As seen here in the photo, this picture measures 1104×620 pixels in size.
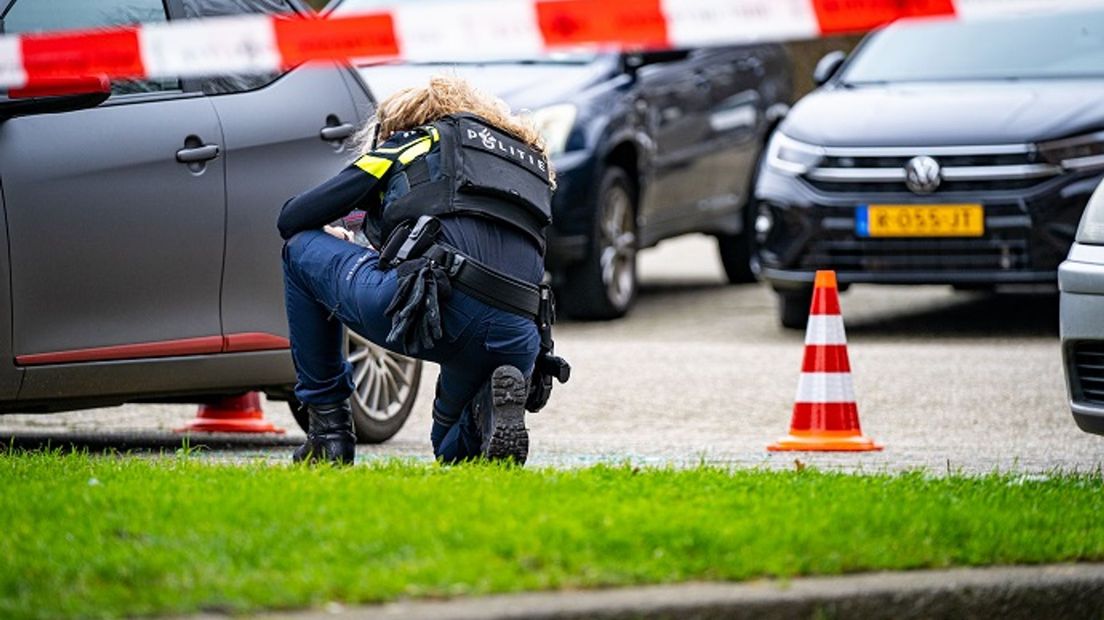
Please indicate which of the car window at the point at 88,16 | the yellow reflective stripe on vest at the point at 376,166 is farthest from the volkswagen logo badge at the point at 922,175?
the yellow reflective stripe on vest at the point at 376,166

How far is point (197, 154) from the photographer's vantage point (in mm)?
7406

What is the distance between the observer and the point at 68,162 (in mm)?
7023

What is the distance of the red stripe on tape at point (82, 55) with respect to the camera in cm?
703

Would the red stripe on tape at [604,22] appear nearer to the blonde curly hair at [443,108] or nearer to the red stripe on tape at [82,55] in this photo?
the blonde curly hair at [443,108]

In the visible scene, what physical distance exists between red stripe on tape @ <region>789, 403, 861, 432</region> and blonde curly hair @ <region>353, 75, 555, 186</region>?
1820 millimetres

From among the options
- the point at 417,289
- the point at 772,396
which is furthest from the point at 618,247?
the point at 417,289

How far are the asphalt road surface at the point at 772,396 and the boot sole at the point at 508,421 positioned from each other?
2.45 ft

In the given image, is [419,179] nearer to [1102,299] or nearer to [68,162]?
[68,162]

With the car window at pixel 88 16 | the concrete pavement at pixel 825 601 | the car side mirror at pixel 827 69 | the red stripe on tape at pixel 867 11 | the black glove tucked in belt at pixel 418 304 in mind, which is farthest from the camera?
the car side mirror at pixel 827 69

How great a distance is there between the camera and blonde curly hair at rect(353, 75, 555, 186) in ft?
21.5

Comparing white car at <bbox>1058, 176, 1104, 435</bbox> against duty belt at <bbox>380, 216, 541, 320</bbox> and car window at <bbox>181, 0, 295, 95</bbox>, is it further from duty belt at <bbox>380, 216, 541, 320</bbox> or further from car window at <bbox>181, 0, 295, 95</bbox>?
car window at <bbox>181, 0, 295, 95</bbox>

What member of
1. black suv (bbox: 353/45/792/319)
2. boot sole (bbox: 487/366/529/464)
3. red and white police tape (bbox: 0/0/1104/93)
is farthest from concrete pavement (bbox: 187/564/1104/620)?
black suv (bbox: 353/45/792/319)

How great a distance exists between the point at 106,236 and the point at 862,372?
172 inches

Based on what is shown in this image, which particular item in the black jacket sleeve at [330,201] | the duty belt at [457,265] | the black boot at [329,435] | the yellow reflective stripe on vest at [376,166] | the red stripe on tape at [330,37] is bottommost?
the black boot at [329,435]
